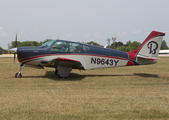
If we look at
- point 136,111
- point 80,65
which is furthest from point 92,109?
point 80,65

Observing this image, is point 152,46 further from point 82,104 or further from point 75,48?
point 82,104

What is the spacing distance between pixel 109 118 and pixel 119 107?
849 millimetres

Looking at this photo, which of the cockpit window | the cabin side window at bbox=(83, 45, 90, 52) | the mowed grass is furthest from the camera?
the cabin side window at bbox=(83, 45, 90, 52)

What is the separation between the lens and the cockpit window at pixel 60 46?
9359mm

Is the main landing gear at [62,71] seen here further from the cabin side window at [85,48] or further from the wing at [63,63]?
Answer: the cabin side window at [85,48]

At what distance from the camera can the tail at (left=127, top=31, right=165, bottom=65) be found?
1015cm

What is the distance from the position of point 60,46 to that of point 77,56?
111 cm

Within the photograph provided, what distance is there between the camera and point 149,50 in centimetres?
1034

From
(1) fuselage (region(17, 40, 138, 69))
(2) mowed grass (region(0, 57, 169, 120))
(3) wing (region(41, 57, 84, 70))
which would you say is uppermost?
(1) fuselage (region(17, 40, 138, 69))

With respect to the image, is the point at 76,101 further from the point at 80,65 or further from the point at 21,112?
the point at 80,65

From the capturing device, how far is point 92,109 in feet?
15.0

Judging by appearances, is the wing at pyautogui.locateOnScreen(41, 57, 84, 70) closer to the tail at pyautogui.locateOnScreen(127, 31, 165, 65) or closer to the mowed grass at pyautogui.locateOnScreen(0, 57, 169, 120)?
the mowed grass at pyautogui.locateOnScreen(0, 57, 169, 120)

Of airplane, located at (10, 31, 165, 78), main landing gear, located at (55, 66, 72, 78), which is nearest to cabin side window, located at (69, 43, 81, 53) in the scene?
airplane, located at (10, 31, 165, 78)

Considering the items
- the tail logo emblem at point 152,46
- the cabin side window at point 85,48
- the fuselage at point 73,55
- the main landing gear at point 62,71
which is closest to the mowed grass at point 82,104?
the main landing gear at point 62,71
